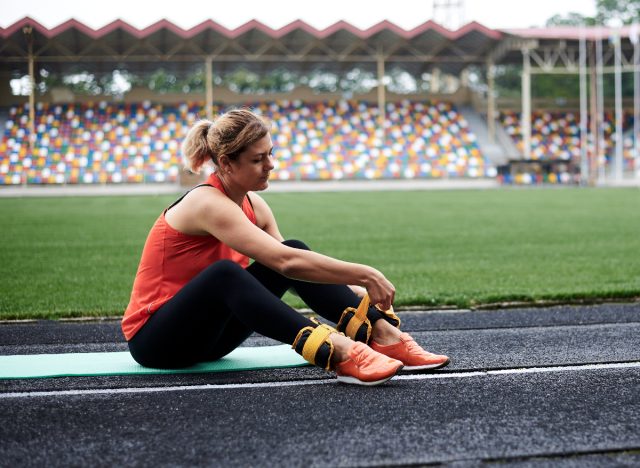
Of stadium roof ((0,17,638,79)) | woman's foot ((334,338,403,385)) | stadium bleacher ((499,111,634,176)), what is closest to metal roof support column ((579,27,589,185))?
stadium roof ((0,17,638,79))

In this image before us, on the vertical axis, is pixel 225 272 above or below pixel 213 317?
above

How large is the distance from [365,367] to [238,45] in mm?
33191

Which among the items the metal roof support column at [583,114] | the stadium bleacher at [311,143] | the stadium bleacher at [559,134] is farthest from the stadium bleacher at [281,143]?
the metal roof support column at [583,114]

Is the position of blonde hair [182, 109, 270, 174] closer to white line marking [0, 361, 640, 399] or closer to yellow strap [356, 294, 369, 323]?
yellow strap [356, 294, 369, 323]

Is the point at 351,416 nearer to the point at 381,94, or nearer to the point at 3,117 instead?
the point at 381,94

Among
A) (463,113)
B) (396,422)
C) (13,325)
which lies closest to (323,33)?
(463,113)

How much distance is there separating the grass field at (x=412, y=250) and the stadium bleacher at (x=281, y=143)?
1467 centimetres

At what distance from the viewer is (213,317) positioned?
3.28 meters

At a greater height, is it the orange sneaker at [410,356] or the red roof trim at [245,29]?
the red roof trim at [245,29]

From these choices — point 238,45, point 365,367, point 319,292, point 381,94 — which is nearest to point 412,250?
point 319,292

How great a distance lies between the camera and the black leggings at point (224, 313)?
10.3 feet

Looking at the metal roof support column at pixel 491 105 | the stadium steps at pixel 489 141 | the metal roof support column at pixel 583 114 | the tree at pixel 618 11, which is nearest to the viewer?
the metal roof support column at pixel 583 114

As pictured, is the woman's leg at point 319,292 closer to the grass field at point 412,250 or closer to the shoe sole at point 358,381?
the shoe sole at point 358,381

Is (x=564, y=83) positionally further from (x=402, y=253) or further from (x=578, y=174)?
(x=402, y=253)
